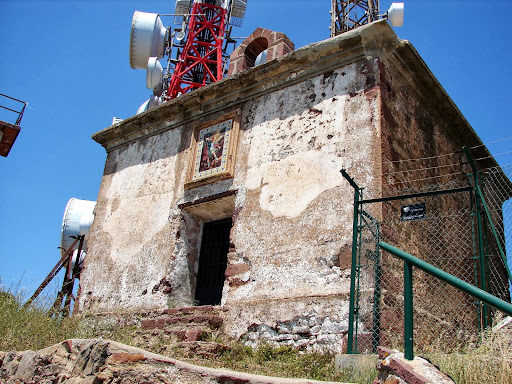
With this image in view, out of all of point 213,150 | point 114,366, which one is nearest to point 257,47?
point 213,150

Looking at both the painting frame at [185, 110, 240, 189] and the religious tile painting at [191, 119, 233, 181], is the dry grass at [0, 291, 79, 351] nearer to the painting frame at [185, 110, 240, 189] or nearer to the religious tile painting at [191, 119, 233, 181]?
the painting frame at [185, 110, 240, 189]

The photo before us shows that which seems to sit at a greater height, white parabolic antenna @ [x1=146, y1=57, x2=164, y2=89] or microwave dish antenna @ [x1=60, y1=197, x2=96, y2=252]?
white parabolic antenna @ [x1=146, y1=57, x2=164, y2=89]

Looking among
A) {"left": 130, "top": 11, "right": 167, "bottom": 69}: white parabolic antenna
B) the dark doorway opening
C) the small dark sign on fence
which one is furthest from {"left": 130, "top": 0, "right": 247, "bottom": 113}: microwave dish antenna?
the small dark sign on fence

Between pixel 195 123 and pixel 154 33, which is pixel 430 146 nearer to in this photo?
pixel 195 123

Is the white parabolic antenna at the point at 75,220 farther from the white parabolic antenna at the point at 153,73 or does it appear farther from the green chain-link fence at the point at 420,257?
the green chain-link fence at the point at 420,257

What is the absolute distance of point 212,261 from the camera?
336 inches

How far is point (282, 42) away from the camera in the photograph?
9023mm

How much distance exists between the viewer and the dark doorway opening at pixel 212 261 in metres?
8.32

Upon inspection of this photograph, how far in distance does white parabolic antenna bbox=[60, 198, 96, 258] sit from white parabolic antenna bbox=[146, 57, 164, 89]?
4.69 m

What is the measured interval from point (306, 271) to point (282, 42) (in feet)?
14.7

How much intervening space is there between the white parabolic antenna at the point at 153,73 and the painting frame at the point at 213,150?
6.44 m

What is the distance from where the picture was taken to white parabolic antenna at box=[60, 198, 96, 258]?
16198 mm

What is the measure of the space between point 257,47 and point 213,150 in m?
2.76

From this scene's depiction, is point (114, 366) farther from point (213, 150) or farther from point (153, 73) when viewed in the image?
point (153, 73)
